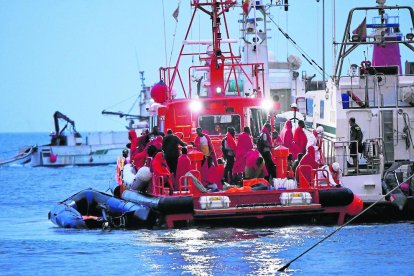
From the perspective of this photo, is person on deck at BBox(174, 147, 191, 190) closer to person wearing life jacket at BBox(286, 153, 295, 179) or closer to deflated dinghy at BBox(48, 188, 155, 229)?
deflated dinghy at BBox(48, 188, 155, 229)

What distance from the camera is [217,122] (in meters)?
26.0

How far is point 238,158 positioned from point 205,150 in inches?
27.1

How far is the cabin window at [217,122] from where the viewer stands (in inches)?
1021

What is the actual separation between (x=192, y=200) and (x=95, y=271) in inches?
125

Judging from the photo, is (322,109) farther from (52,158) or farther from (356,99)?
(52,158)

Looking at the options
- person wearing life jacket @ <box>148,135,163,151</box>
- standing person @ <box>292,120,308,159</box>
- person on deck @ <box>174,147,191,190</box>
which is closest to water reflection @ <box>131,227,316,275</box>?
person on deck @ <box>174,147,191,190</box>

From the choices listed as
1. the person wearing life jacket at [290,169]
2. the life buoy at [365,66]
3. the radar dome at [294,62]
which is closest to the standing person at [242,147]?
the person wearing life jacket at [290,169]

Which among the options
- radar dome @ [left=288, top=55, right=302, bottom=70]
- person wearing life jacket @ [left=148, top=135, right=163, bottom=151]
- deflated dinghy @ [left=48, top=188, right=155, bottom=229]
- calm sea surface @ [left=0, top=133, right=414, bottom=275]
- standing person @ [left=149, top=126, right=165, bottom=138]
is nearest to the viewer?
calm sea surface @ [left=0, top=133, right=414, bottom=275]

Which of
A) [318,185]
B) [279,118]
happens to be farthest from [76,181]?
[318,185]

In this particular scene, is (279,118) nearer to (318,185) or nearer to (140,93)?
(318,185)

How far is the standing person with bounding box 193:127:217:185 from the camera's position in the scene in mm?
24094

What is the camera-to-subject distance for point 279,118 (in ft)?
110

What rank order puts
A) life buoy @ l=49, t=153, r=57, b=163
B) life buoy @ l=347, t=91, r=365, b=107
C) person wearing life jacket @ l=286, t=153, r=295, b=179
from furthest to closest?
life buoy @ l=49, t=153, r=57, b=163 < life buoy @ l=347, t=91, r=365, b=107 < person wearing life jacket @ l=286, t=153, r=295, b=179

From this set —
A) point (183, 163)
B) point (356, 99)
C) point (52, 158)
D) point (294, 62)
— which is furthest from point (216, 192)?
point (52, 158)
